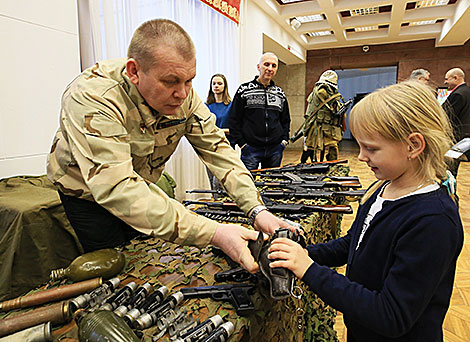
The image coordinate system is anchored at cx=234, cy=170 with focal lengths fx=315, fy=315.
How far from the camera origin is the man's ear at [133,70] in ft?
3.60

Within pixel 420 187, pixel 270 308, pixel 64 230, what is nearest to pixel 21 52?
pixel 64 230

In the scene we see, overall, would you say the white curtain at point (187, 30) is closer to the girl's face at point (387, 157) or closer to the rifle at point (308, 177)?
the rifle at point (308, 177)

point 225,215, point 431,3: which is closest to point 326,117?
point 225,215

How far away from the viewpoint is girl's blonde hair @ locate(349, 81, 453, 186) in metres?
0.85

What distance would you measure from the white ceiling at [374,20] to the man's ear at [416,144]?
6.83 metres

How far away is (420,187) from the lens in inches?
34.5

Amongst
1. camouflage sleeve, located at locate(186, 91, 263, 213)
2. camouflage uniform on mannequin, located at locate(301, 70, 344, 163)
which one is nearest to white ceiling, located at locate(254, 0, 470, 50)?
camouflage uniform on mannequin, located at locate(301, 70, 344, 163)

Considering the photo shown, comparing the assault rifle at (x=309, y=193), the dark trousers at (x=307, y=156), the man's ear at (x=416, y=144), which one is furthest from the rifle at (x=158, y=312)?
the dark trousers at (x=307, y=156)

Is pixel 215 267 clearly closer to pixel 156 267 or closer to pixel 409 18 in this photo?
pixel 156 267

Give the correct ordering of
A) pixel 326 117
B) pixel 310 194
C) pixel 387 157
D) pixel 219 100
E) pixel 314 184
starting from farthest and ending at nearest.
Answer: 1. pixel 326 117
2. pixel 219 100
3. pixel 314 184
4. pixel 310 194
5. pixel 387 157

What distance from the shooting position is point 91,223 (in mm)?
1316

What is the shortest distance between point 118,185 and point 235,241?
0.41 metres

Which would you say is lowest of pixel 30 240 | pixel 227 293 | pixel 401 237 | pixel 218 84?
pixel 30 240

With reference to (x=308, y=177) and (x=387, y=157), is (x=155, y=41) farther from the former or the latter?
(x=308, y=177)
